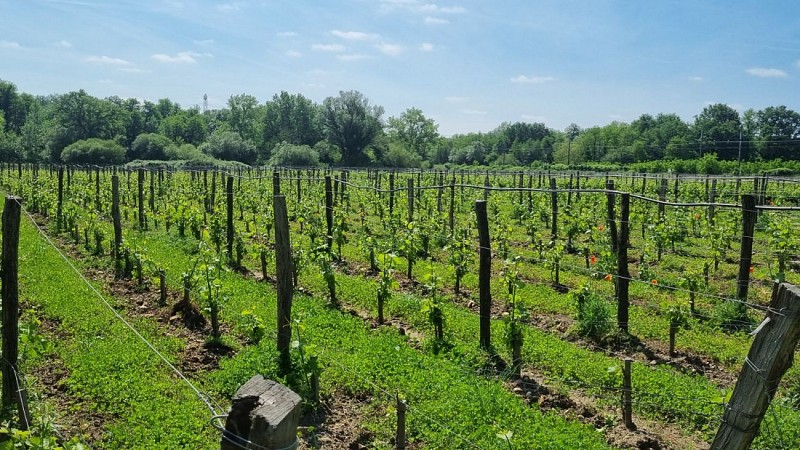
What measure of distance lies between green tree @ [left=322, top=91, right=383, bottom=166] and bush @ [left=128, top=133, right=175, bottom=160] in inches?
913

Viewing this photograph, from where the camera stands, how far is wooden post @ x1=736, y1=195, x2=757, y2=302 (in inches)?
357

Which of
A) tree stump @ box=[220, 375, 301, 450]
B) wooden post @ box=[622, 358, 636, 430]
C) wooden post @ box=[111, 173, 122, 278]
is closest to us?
tree stump @ box=[220, 375, 301, 450]

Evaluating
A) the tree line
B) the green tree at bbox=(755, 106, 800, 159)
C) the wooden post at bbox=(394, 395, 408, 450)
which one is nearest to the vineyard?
the wooden post at bbox=(394, 395, 408, 450)

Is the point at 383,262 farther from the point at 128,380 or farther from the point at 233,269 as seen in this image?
the point at 233,269

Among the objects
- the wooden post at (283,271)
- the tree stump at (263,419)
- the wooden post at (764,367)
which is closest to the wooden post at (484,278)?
the wooden post at (283,271)

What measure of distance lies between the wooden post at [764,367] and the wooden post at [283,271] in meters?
5.01

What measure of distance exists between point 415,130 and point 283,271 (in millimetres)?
120592

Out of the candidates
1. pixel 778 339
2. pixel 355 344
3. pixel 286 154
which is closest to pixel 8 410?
pixel 355 344

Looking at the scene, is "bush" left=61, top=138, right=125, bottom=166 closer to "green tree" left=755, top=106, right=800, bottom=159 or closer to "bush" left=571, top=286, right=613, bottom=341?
"bush" left=571, top=286, right=613, bottom=341

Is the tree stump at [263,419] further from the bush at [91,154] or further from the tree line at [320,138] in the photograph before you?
the bush at [91,154]

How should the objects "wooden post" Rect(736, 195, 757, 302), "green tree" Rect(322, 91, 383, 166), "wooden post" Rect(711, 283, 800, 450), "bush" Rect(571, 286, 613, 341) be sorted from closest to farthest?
"wooden post" Rect(711, 283, 800, 450)
"bush" Rect(571, 286, 613, 341)
"wooden post" Rect(736, 195, 757, 302)
"green tree" Rect(322, 91, 383, 166)

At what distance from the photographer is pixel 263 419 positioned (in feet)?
6.81

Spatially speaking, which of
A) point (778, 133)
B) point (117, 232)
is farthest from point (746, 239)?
point (778, 133)

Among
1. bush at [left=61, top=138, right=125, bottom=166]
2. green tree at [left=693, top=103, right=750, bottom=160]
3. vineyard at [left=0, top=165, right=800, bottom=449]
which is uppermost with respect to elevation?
green tree at [left=693, top=103, right=750, bottom=160]
